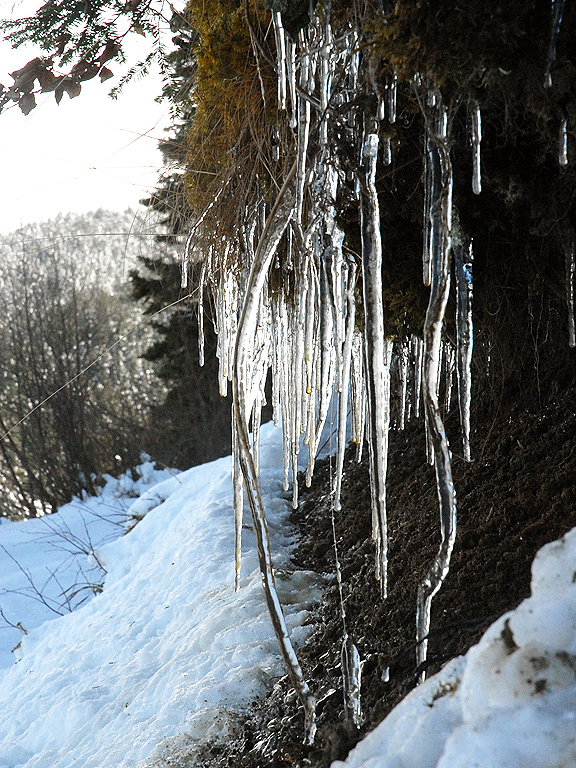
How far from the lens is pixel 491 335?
197 centimetres

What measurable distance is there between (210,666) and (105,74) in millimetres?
2359

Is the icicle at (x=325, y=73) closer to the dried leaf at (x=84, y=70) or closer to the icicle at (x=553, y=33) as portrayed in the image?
the icicle at (x=553, y=33)

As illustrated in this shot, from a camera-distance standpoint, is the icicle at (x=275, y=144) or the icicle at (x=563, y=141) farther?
the icicle at (x=275, y=144)

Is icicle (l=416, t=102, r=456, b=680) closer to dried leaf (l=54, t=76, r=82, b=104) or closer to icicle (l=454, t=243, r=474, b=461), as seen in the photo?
icicle (l=454, t=243, r=474, b=461)

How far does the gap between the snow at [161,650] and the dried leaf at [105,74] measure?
2204 mm

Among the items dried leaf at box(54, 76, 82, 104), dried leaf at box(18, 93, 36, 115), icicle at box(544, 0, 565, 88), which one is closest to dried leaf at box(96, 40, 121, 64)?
dried leaf at box(54, 76, 82, 104)

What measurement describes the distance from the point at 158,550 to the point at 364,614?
2438mm

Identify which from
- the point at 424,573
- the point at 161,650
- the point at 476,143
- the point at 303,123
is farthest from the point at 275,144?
the point at 161,650

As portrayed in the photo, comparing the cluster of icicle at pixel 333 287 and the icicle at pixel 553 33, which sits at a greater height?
the icicle at pixel 553 33

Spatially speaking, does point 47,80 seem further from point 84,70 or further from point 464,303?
point 464,303

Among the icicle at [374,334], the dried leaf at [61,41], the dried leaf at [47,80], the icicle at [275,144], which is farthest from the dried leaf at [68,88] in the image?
the icicle at [374,334]

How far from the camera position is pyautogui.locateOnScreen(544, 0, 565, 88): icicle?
43.8 inches

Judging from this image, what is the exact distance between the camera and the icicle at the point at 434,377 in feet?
3.96

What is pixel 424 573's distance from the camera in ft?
6.20
